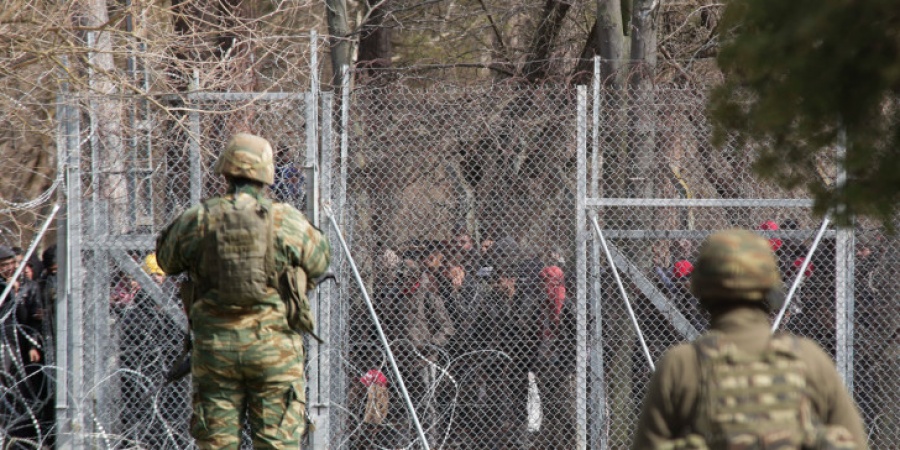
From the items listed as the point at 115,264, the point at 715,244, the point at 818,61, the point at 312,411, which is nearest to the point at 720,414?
the point at 715,244

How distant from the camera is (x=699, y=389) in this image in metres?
2.61

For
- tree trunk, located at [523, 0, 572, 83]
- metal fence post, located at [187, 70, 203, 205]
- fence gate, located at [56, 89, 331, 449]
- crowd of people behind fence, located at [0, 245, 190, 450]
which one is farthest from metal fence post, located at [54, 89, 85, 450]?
tree trunk, located at [523, 0, 572, 83]

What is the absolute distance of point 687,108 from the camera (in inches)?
267

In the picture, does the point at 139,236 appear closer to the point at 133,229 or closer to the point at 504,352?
the point at 133,229

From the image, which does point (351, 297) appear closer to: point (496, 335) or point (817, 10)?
point (496, 335)

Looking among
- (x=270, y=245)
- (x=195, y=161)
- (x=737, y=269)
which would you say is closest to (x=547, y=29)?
(x=195, y=161)

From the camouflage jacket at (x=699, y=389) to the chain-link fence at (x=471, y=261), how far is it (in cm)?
388

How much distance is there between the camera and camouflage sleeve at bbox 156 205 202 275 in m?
4.79

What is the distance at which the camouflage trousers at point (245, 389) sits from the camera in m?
4.77

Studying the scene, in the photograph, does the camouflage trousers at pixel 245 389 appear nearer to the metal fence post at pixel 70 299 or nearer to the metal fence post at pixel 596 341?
the metal fence post at pixel 70 299

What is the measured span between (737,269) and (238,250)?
8.87 feet

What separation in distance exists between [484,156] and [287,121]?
1.33m

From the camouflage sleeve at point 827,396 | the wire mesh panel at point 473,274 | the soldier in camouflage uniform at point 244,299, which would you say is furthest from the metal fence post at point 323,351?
the camouflage sleeve at point 827,396

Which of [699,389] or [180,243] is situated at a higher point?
[180,243]
